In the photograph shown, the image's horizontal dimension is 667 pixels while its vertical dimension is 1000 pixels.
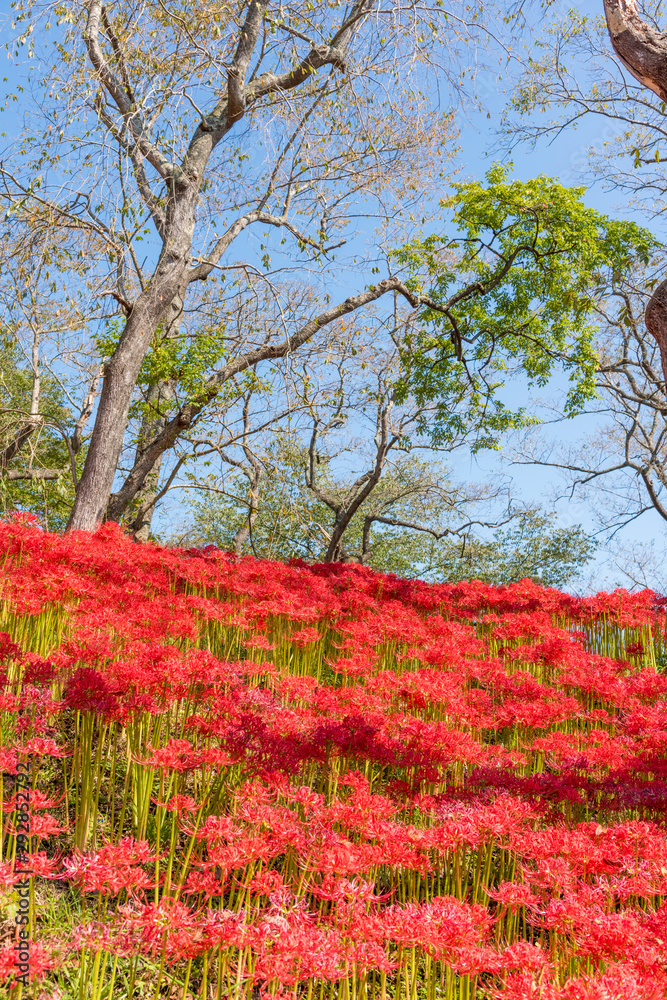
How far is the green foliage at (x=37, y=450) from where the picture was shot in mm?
13016

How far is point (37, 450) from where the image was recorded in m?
12.9

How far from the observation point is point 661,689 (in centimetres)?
510

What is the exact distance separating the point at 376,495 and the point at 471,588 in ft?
44.1

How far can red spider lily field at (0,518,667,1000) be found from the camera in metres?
1.99

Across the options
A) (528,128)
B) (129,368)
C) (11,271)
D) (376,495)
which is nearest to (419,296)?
(528,128)

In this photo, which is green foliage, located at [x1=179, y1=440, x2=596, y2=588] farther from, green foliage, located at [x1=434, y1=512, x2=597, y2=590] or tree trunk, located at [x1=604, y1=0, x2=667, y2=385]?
tree trunk, located at [x1=604, y1=0, x2=667, y2=385]

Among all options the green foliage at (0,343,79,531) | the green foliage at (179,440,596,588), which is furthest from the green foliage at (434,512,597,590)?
the green foliage at (0,343,79,531)

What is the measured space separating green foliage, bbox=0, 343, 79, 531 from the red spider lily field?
7299 mm

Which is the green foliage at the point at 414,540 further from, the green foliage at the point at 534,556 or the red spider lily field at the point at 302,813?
the red spider lily field at the point at 302,813

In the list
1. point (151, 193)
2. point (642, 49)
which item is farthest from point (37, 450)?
point (642, 49)

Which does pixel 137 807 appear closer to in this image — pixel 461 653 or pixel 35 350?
pixel 461 653

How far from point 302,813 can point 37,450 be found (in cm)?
1140

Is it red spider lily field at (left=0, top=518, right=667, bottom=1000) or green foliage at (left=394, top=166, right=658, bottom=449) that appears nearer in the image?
red spider lily field at (left=0, top=518, right=667, bottom=1000)
